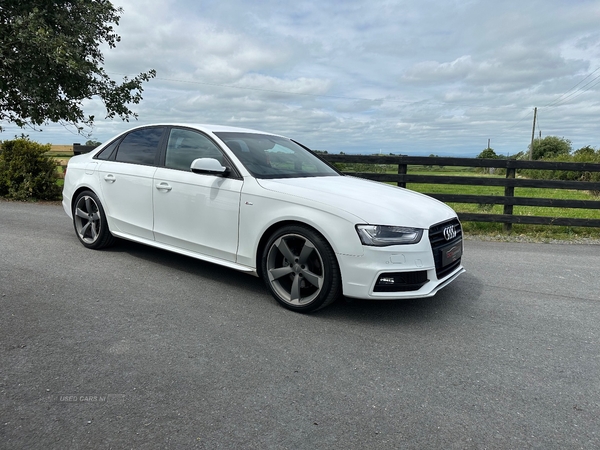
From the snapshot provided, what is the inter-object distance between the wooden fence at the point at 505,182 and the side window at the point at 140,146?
398cm

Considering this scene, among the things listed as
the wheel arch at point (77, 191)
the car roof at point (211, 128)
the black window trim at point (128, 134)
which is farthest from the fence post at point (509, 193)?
the wheel arch at point (77, 191)

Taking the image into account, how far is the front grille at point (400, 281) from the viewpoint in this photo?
3646 millimetres

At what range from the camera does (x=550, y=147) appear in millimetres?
69688

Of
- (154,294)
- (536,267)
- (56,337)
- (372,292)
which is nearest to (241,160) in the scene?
(154,294)

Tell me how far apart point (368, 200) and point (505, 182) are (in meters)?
5.62

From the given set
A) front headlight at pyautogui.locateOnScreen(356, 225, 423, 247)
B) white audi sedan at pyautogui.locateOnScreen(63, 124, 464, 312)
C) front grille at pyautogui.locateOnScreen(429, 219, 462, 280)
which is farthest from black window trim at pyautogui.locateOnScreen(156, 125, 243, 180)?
front grille at pyautogui.locateOnScreen(429, 219, 462, 280)

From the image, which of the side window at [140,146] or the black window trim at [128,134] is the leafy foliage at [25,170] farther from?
the side window at [140,146]

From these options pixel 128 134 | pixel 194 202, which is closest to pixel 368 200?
pixel 194 202

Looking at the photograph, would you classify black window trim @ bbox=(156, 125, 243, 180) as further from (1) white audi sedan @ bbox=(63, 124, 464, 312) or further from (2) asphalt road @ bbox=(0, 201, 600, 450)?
(2) asphalt road @ bbox=(0, 201, 600, 450)

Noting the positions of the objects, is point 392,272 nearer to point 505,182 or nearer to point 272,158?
point 272,158

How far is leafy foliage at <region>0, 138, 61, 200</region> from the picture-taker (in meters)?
10.5

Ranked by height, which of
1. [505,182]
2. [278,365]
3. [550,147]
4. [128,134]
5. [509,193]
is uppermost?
[550,147]

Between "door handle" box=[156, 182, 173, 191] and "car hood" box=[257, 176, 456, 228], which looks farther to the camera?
"door handle" box=[156, 182, 173, 191]

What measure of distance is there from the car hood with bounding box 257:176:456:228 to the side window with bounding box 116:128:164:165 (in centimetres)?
169
